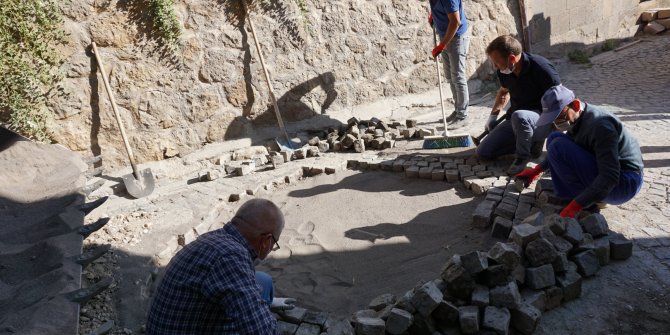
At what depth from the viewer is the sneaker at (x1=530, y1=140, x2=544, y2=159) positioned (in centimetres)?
501

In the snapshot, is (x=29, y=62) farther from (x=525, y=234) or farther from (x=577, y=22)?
(x=577, y=22)

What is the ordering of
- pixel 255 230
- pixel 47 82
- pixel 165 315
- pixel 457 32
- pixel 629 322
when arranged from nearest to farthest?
pixel 165 315
pixel 255 230
pixel 629 322
pixel 47 82
pixel 457 32

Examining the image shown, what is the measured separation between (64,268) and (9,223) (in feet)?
3.88

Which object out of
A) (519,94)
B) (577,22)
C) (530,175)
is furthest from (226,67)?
(577,22)

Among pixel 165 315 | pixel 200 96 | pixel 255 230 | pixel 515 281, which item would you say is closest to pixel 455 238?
pixel 515 281

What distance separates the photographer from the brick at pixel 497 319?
9.21ft

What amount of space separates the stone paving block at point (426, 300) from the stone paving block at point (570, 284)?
0.85 meters

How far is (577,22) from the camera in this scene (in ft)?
31.8

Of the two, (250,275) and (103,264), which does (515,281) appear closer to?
(250,275)

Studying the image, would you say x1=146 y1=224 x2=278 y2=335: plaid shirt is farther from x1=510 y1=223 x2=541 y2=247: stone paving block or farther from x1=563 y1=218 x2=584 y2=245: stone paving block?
x1=563 y1=218 x2=584 y2=245: stone paving block

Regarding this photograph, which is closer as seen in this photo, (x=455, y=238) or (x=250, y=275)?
(x=250, y=275)

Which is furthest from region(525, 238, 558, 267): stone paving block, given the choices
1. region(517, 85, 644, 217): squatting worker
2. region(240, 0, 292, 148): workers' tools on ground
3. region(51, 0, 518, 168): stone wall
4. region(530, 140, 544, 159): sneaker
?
region(51, 0, 518, 168): stone wall

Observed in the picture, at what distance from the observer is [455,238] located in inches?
159

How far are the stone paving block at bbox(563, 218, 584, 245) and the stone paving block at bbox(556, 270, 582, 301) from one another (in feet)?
0.83
